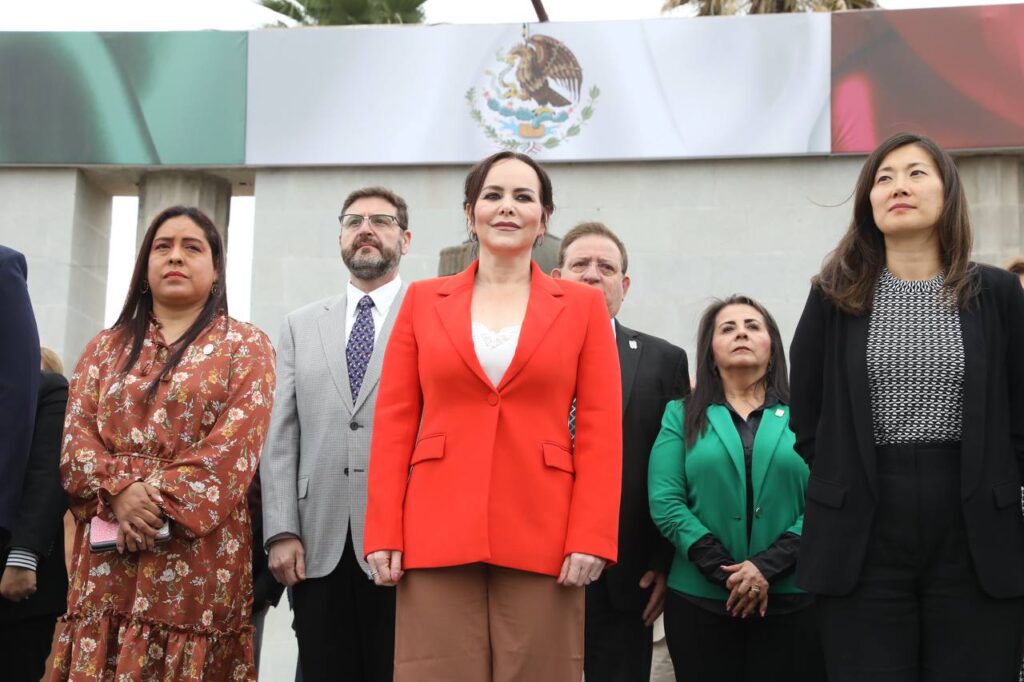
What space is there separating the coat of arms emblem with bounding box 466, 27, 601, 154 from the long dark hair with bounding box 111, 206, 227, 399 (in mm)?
5980

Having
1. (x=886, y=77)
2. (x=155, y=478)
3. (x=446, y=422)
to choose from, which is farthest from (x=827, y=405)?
(x=886, y=77)

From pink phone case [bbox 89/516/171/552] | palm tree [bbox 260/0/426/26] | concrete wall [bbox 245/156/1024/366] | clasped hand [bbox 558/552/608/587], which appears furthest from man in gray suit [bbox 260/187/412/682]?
palm tree [bbox 260/0/426/26]

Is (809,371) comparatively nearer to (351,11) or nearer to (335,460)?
(335,460)

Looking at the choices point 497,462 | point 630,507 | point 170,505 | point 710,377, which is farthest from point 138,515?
point 710,377

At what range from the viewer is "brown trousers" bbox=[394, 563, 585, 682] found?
279 cm

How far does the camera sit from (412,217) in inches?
394

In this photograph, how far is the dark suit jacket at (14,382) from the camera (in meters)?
3.45

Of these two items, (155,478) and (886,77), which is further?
(886,77)

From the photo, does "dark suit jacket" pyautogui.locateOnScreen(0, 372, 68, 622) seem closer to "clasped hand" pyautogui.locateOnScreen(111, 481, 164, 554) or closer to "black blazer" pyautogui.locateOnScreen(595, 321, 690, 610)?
"clasped hand" pyautogui.locateOnScreen(111, 481, 164, 554)

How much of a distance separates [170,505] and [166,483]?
66 mm

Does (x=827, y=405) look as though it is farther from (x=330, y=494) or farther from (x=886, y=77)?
(x=886, y=77)

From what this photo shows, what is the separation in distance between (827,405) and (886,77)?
707cm

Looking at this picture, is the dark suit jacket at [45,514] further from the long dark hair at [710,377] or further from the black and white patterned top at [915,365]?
the black and white patterned top at [915,365]

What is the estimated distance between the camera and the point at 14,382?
3459 millimetres
